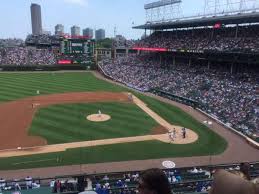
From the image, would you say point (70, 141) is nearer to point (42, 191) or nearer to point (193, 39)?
point (42, 191)

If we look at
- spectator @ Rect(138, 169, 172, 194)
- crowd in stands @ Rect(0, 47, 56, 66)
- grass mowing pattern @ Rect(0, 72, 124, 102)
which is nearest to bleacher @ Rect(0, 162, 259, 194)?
spectator @ Rect(138, 169, 172, 194)

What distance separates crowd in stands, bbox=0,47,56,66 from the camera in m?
80.8

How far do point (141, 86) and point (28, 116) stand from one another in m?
25.1

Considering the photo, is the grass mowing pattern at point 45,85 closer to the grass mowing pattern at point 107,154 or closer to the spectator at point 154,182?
the grass mowing pattern at point 107,154

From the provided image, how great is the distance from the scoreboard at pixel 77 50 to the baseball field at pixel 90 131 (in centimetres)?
3396

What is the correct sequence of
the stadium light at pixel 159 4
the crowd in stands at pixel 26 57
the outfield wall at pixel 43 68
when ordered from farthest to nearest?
the crowd in stands at pixel 26 57 → the outfield wall at pixel 43 68 → the stadium light at pixel 159 4

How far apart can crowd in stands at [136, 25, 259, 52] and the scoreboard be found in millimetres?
16827

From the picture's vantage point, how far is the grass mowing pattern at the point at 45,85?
48469mm

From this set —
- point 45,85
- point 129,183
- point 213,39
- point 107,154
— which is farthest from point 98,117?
point 213,39

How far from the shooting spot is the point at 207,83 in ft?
149

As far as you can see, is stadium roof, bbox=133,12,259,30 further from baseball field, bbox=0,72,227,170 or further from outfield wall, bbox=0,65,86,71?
outfield wall, bbox=0,65,86,71

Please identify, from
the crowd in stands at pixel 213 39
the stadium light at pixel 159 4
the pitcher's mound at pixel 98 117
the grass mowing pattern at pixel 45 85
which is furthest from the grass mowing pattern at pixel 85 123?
the stadium light at pixel 159 4

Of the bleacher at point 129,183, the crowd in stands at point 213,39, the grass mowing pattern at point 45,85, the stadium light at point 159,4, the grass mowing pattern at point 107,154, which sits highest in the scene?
the stadium light at point 159,4

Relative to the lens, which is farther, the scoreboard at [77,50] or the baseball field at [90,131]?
the scoreboard at [77,50]
